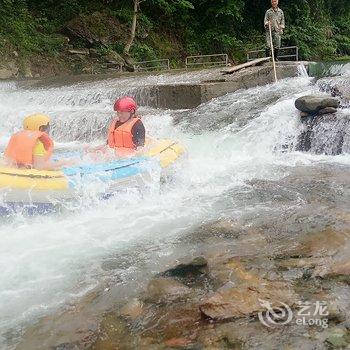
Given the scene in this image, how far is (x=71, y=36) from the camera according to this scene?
709 inches

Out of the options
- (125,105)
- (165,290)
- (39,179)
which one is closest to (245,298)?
(165,290)

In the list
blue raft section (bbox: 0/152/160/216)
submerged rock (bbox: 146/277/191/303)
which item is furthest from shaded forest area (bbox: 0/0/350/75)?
submerged rock (bbox: 146/277/191/303)

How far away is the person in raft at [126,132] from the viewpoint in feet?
21.5

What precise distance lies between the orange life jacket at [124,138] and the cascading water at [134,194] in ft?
2.45

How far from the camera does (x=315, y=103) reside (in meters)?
8.43

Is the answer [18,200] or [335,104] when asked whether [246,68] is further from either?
[18,200]

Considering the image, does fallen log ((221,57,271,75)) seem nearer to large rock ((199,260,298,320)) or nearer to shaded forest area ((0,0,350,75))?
shaded forest area ((0,0,350,75))

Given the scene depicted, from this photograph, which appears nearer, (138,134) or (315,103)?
(138,134)

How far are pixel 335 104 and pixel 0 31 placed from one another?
40.4 ft

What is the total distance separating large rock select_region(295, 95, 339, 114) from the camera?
8.39 meters

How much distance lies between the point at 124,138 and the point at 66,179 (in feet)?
4.34

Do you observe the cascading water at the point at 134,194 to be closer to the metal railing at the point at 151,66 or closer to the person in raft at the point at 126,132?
the person in raft at the point at 126,132

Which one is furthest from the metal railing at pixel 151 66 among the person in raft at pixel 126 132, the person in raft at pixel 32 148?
the person in raft at pixel 32 148

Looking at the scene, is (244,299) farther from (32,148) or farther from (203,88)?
(203,88)
